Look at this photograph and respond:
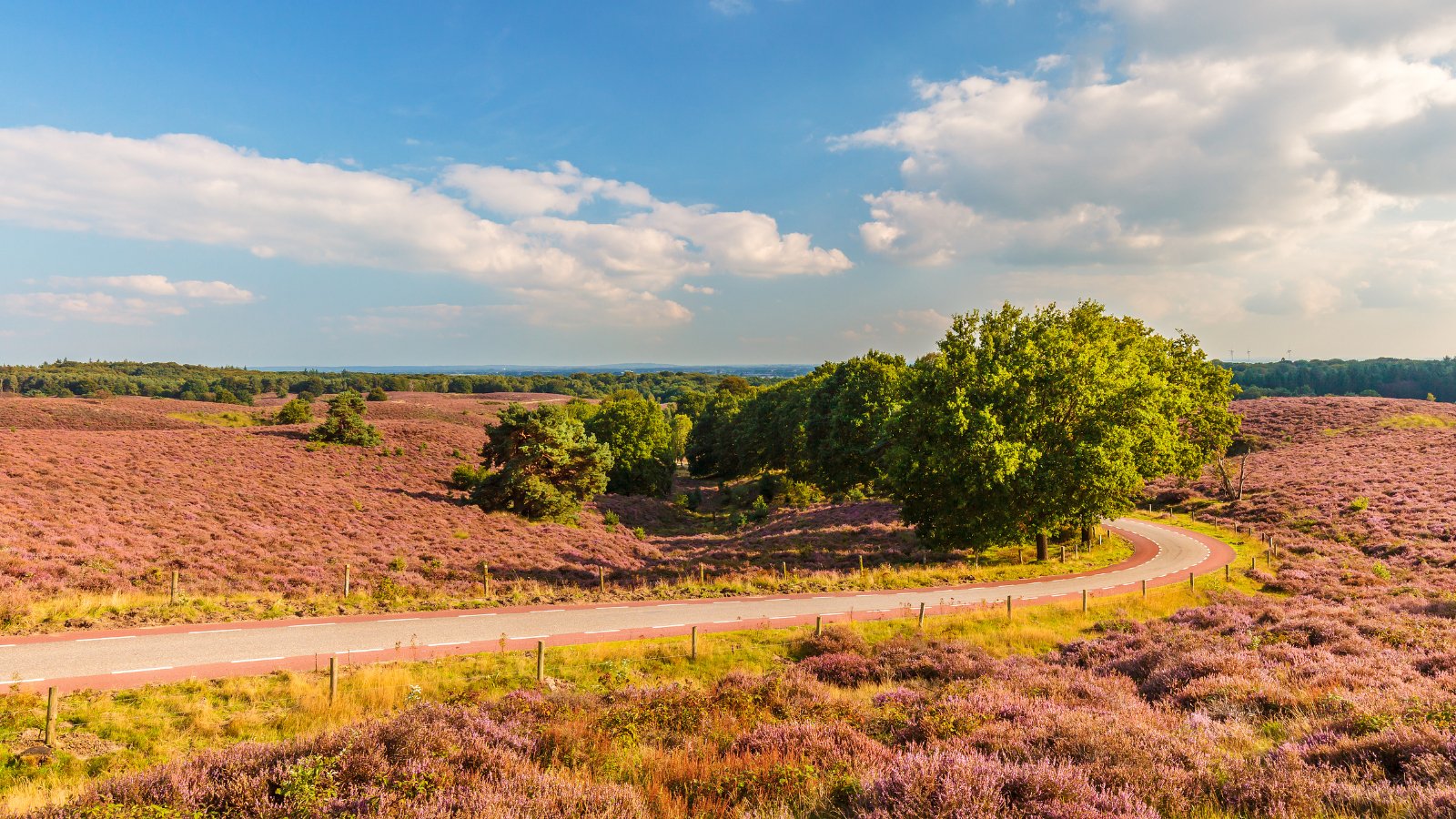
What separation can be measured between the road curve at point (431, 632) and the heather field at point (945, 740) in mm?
5164

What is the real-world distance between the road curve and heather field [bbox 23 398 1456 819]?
16.9ft

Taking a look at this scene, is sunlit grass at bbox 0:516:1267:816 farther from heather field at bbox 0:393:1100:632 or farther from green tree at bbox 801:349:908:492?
green tree at bbox 801:349:908:492

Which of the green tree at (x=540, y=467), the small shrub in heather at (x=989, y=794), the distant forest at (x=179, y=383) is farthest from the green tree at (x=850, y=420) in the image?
the small shrub in heather at (x=989, y=794)

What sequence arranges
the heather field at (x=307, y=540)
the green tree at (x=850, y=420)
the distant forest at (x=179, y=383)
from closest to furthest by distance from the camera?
1. the heather field at (x=307, y=540)
2. the green tree at (x=850, y=420)
3. the distant forest at (x=179, y=383)

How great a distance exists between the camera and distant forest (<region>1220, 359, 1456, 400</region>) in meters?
144

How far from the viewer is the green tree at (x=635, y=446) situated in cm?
6988

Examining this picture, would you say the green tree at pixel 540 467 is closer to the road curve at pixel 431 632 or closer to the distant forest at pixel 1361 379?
the road curve at pixel 431 632

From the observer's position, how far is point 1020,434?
29375 mm

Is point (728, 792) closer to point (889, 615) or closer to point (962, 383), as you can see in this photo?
point (889, 615)

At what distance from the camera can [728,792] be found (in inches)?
303

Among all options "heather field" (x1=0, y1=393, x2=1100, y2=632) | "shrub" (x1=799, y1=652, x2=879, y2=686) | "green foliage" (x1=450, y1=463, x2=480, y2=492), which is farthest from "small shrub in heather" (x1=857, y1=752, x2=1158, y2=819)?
"green foliage" (x1=450, y1=463, x2=480, y2=492)

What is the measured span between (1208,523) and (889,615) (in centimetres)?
3814

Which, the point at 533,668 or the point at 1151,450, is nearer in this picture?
the point at 533,668

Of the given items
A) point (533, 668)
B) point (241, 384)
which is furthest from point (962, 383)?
point (241, 384)
